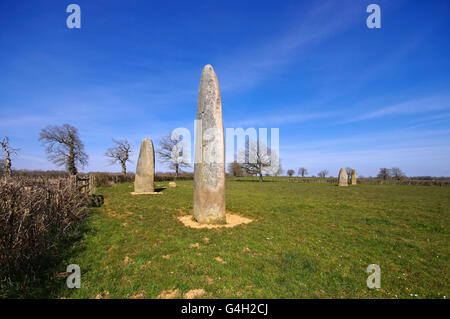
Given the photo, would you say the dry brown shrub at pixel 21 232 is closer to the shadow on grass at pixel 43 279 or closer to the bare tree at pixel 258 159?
the shadow on grass at pixel 43 279

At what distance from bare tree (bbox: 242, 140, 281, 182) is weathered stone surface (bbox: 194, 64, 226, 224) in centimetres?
4008

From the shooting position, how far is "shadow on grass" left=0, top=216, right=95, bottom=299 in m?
3.80

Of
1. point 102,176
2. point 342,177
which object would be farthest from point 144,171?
point 342,177

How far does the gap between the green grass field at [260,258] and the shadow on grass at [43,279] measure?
0.06 metres

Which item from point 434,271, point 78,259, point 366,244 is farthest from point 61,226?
point 434,271

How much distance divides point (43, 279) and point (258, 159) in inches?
1800

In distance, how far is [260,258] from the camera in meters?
5.33

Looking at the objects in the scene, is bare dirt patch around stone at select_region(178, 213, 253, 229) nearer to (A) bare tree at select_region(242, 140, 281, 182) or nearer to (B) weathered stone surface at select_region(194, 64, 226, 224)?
(B) weathered stone surface at select_region(194, 64, 226, 224)

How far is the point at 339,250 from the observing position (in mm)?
6055

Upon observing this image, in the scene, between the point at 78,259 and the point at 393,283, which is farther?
the point at 78,259

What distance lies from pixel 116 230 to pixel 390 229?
10964 mm

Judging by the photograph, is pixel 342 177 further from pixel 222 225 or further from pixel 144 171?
pixel 222 225
